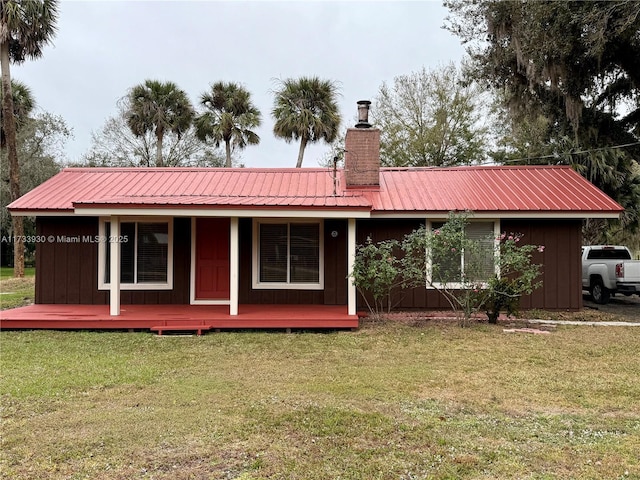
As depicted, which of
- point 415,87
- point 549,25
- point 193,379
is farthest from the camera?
point 415,87

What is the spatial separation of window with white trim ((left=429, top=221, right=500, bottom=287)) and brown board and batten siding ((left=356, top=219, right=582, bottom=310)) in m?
0.40

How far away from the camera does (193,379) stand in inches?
203

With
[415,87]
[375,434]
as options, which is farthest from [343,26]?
[375,434]

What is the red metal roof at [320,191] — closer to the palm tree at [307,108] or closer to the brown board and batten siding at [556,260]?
the brown board and batten siding at [556,260]

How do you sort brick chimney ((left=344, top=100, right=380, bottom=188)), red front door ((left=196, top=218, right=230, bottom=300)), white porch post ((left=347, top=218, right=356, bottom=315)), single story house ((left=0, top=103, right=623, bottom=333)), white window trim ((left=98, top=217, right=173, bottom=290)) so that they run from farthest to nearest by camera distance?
brick chimney ((left=344, top=100, right=380, bottom=188)) < red front door ((left=196, top=218, right=230, bottom=300)) < white window trim ((left=98, top=217, right=173, bottom=290)) < single story house ((left=0, top=103, right=623, bottom=333)) < white porch post ((left=347, top=218, right=356, bottom=315))

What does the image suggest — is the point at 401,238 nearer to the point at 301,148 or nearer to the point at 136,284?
the point at 136,284

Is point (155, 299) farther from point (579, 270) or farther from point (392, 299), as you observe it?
point (579, 270)

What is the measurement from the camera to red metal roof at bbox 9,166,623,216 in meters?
8.72

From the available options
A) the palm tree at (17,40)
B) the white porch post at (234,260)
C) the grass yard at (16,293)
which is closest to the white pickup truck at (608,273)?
the white porch post at (234,260)

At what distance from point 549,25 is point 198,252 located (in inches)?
340

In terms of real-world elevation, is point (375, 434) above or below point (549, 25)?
below

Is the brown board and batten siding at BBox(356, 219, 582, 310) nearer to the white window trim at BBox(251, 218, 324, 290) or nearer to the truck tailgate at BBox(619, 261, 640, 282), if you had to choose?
the white window trim at BBox(251, 218, 324, 290)

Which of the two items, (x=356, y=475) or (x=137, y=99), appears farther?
(x=137, y=99)

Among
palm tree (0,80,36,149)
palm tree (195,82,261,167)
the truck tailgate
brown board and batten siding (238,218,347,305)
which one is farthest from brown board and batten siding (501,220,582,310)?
palm tree (0,80,36,149)
